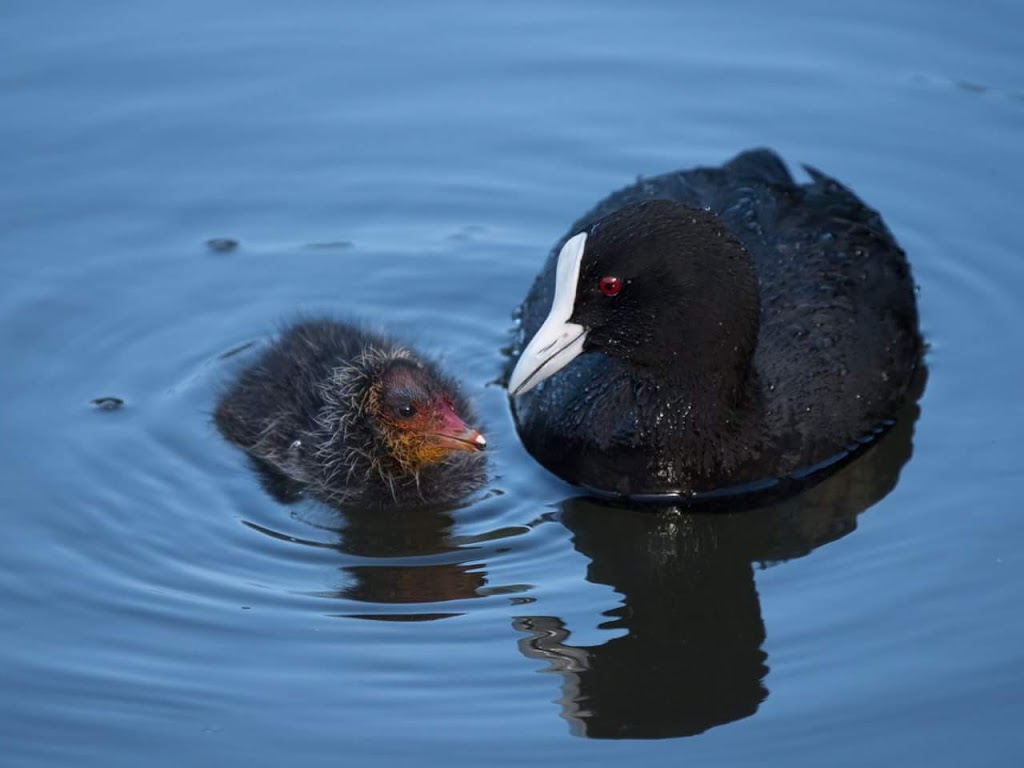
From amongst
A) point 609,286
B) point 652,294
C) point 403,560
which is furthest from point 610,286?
point 403,560

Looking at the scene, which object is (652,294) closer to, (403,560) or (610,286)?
(610,286)

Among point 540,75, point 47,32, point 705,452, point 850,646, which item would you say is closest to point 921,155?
point 540,75

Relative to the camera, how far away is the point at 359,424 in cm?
715

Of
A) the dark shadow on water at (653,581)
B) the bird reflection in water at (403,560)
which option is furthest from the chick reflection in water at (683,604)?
the bird reflection in water at (403,560)

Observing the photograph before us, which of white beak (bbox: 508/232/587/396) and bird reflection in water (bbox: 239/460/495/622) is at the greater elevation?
white beak (bbox: 508/232/587/396)

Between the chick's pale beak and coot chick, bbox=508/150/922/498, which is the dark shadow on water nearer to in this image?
coot chick, bbox=508/150/922/498

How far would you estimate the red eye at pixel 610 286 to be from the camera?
6.71 meters

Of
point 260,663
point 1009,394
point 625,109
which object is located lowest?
point 260,663

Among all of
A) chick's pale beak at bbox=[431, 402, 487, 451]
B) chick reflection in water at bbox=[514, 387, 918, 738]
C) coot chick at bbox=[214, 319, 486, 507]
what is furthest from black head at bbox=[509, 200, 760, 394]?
chick reflection in water at bbox=[514, 387, 918, 738]

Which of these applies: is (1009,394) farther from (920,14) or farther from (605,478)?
(920,14)

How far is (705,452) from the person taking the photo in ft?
23.1

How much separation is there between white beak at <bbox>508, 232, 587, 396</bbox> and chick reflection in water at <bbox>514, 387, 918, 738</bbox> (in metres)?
0.63

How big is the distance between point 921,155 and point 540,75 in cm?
211

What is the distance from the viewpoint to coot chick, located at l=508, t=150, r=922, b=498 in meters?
6.74
